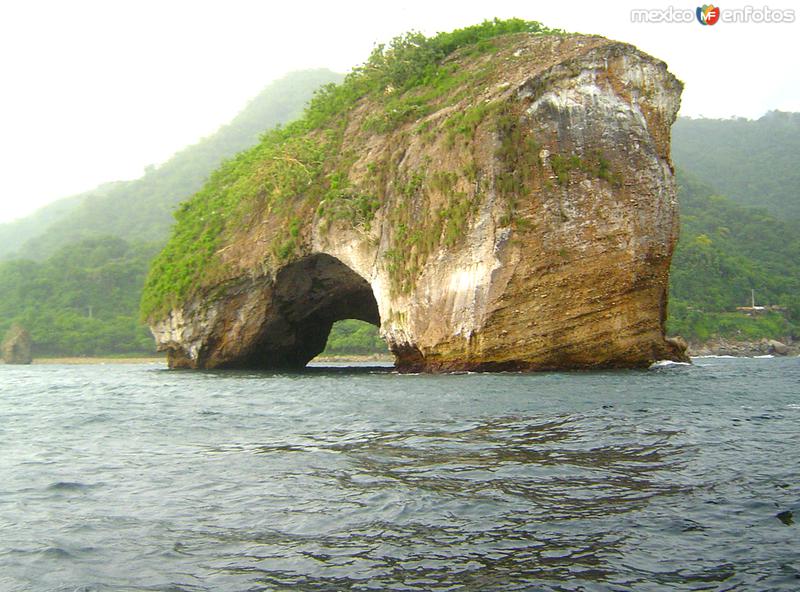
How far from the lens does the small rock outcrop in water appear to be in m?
62.7

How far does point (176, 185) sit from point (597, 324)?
4086 inches

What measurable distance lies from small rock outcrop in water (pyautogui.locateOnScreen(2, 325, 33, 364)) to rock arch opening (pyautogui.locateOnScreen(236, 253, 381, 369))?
119ft

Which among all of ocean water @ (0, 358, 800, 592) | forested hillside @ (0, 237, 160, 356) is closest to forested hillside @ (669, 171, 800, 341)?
forested hillside @ (0, 237, 160, 356)

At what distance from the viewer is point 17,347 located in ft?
207

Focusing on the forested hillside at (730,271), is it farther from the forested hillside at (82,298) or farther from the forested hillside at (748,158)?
the forested hillside at (82,298)

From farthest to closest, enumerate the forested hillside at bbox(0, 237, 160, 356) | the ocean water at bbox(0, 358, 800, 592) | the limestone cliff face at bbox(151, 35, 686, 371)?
1. the forested hillside at bbox(0, 237, 160, 356)
2. the limestone cliff face at bbox(151, 35, 686, 371)
3. the ocean water at bbox(0, 358, 800, 592)

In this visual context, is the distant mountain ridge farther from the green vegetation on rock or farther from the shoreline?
the green vegetation on rock

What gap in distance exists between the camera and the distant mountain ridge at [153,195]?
105000 mm

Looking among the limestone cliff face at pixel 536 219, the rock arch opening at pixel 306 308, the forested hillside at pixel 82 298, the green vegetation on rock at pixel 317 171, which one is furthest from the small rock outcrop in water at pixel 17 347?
the limestone cliff face at pixel 536 219

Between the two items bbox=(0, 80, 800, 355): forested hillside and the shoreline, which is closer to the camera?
bbox=(0, 80, 800, 355): forested hillside

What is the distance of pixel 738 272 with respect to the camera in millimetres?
65188

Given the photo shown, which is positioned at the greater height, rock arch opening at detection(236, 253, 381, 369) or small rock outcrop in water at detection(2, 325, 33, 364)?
rock arch opening at detection(236, 253, 381, 369)

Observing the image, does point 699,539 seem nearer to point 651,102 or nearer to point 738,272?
point 651,102

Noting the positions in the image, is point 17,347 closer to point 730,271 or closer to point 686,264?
point 686,264
